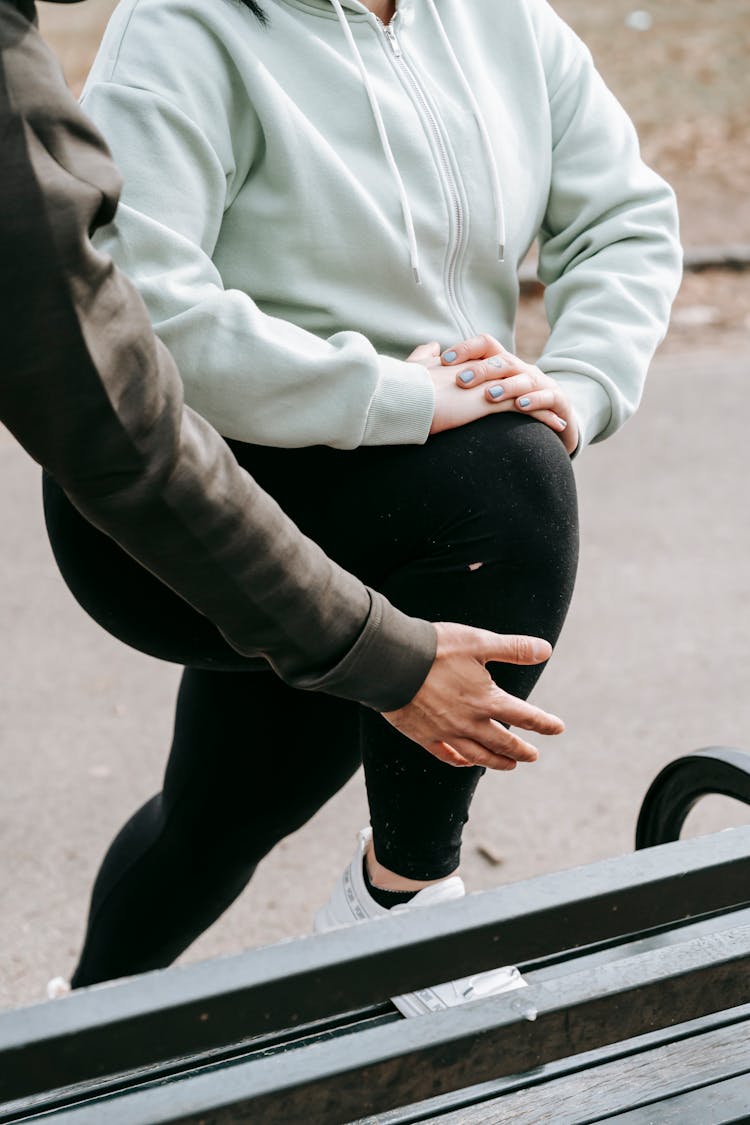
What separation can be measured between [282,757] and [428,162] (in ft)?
2.70

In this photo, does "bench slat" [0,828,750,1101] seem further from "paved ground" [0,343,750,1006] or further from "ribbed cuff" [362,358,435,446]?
"paved ground" [0,343,750,1006]

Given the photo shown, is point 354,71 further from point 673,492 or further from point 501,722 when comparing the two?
point 673,492

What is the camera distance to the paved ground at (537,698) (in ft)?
9.59

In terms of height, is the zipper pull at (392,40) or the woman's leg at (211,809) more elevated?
the zipper pull at (392,40)

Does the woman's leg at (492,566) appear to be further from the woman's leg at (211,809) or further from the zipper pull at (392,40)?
the zipper pull at (392,40)

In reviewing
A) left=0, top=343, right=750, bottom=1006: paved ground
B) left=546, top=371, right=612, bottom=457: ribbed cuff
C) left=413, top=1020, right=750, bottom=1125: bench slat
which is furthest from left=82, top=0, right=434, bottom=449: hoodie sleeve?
left=0, top=343, right=750, bottom=1006: paved ground

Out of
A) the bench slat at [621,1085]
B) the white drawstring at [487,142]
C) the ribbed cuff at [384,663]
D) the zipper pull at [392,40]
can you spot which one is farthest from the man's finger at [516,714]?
the zipper pull at [392,40]

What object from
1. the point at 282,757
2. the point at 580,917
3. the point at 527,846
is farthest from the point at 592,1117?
the point at 527,846

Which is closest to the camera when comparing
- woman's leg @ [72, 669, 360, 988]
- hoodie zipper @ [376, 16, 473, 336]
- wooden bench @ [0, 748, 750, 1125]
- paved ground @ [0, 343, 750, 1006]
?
wooden bench @ [0, 748, 750, 1125]

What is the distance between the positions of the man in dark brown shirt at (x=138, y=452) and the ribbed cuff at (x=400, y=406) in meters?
0.26

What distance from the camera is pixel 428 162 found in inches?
65.3

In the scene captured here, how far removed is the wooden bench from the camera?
3.65 feet

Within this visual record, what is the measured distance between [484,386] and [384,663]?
0.42 m

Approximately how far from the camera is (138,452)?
108cm
